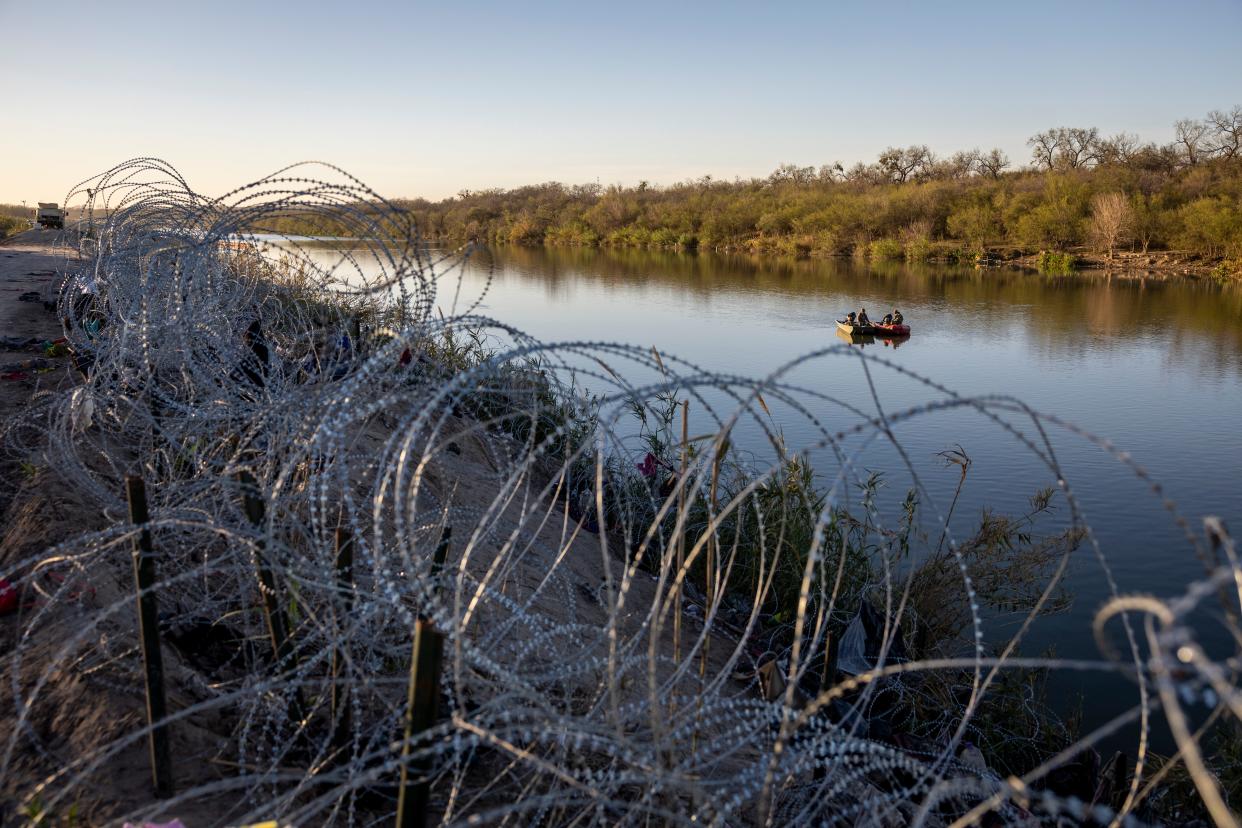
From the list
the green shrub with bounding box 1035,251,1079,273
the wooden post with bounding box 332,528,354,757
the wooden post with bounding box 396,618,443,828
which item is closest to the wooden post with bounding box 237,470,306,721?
the wooden post with bounding box 332,528,354,757

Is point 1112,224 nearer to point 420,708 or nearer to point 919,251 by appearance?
point 919,251

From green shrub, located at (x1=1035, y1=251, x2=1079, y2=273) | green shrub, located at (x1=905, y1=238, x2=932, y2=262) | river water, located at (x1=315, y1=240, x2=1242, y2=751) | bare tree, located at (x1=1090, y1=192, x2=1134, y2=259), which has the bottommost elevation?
river water, located at (x1=315, y1=240, x2=1242, y2=751)

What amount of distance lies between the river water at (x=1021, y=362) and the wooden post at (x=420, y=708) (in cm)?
148

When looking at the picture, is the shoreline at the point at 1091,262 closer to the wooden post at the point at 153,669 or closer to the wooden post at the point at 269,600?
the wooden post at the point at 269,600

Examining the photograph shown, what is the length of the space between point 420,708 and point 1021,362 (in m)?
17.3

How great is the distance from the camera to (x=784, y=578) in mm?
5773

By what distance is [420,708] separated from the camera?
1.83 m

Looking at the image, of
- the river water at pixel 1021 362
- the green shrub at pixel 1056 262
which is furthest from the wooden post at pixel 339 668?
the green shrub at pixel 1056 262

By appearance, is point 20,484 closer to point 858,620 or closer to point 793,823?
point 793,823

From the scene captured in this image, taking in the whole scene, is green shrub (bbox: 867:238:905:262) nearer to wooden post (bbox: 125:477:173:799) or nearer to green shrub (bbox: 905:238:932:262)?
green shrub (bbox: 905:238:932:262)

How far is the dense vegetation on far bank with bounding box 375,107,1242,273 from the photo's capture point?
1505 inches

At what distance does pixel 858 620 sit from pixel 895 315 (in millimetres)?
15906

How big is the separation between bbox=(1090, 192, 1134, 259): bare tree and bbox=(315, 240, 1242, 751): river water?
589 cm

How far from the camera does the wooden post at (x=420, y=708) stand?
178cm
